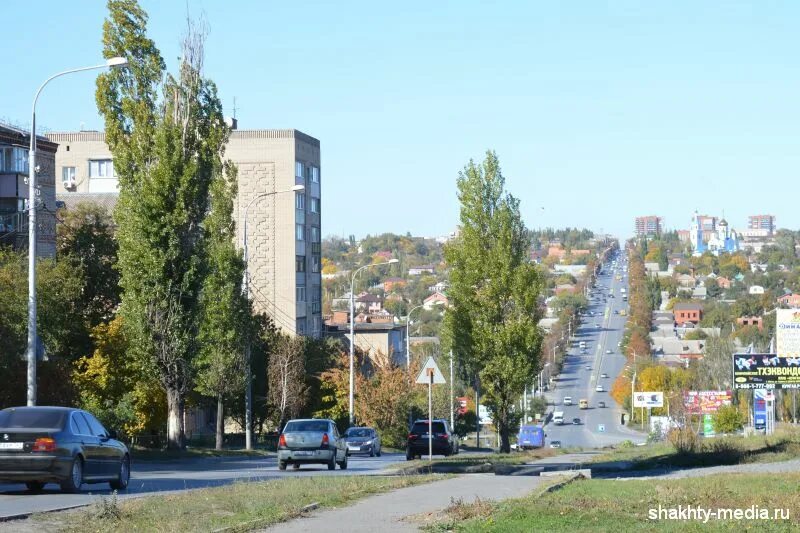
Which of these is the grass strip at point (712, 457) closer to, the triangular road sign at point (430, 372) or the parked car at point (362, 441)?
the triangular road sign at point (430, 372)

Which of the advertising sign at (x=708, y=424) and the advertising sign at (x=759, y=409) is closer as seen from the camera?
the advertising sign at (x=708, y=424)

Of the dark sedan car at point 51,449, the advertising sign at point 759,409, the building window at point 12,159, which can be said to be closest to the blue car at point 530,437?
the advertising sign at point 759,409

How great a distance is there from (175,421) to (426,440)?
368 inches

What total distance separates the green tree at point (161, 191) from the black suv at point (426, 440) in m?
8.58

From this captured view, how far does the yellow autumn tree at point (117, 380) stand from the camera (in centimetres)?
5012

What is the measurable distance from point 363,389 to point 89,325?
17615 mm

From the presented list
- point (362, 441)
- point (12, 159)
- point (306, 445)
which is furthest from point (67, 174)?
point (306, 445)

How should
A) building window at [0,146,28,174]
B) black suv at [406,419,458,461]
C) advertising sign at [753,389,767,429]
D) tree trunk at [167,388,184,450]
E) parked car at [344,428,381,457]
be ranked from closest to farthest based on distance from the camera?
1. tree trunk at [167,388,184,450]
2. black suv at [406,419,458,461]
3. parked car at [344,428,381,457]
4. building window at [0,146,28,174]
5. advertising sign at [753,389,767,429]

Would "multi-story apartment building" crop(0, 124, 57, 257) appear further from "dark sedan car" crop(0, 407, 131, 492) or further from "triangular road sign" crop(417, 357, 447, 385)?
"dark sedan car" crop(0, 407, 131, 492)

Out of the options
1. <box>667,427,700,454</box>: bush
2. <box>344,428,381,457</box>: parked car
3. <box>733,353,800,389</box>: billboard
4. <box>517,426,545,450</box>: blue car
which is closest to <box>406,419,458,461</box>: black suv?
<box>344,428,381,457</box>: parked car

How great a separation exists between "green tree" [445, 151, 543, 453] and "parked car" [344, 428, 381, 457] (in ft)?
18.5

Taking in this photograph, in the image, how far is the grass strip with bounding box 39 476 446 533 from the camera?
47.3ft

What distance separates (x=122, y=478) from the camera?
2266 cm

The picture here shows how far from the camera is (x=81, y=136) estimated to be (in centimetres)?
9506
